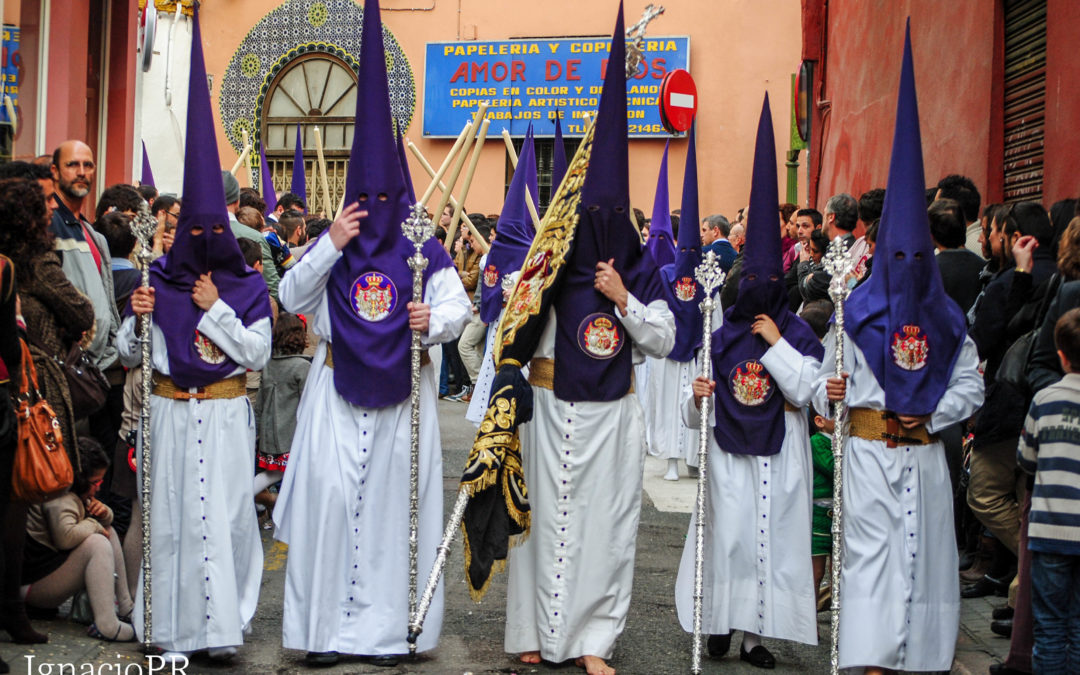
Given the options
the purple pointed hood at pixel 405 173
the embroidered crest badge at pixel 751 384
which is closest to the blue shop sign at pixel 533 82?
the purple pointed hood at pixel 405 173

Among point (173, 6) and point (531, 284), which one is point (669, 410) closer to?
point (531, 284)

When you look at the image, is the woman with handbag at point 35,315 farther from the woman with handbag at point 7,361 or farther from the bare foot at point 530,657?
the bare foot at point 530,657

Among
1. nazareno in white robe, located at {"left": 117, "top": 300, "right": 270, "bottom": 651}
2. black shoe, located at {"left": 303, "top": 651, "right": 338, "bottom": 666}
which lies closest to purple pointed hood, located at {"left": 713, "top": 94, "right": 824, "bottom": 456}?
black shoe, located at {"left": 303, "top": 651, "right": 338, "bottom": 666}

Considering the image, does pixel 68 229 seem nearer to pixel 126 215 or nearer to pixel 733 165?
pixel 126 215

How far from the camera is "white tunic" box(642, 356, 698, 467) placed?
1071 centimetres

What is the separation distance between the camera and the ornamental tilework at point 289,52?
69.1 feet

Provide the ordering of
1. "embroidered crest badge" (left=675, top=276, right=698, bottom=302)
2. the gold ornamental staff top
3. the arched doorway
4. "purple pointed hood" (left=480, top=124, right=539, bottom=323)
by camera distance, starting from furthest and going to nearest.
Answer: the arched doorway < the gold ornamental staff top < "purple pointed hood" (left=480, top=124, right=539, bottom=323) < "embroidered crest badge" (left=675, top=276, right=698, bottom=302)

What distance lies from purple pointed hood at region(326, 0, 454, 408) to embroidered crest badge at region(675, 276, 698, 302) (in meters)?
4.56

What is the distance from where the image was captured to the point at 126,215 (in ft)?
23.4

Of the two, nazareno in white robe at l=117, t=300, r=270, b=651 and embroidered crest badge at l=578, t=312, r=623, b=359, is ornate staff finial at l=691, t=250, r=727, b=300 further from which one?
nazareno in white robe at l=117, t=300, r=270, b=651

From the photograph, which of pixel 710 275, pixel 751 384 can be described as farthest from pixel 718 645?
pixel 710 275

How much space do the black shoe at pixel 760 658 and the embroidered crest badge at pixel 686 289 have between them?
456 centimetres

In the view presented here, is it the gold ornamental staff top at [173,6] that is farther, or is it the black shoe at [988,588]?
the gold ornamental staff top at [173,6]

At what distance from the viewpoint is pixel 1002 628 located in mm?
6270
